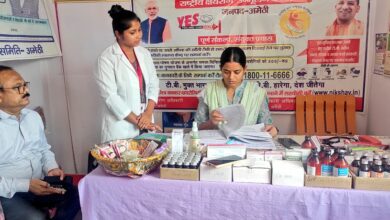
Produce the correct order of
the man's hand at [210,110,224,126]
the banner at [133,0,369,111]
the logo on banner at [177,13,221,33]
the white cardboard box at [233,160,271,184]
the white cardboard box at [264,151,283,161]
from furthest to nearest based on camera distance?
1. the logo on banner at [177,13,221,33]
2. the banner at [133,0,369,111]
3. the man's hand at [210,110,224,126]
4. the white cardboard box at [264,151,283,161]
5. the white cardboard box at [233,160,271,184]

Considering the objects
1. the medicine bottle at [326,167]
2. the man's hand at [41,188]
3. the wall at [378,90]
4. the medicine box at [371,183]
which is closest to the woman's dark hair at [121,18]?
the man's hand at [41,188]

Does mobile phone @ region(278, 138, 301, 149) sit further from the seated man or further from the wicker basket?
the seated man

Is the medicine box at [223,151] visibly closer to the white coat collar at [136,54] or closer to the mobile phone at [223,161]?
the mobile phone at [223,161]

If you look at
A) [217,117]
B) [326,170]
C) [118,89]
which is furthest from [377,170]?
[118,89]

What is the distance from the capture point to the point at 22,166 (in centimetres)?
169

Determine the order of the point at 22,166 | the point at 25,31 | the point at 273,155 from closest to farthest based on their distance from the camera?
1. the point at 273,155
2. the point at 22,166
3. the point at 25,31

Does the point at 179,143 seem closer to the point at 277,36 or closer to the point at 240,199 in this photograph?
the point at 240,199

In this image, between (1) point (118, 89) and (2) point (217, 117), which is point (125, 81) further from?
(2) point (217, 117)

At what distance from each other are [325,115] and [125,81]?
1530mm

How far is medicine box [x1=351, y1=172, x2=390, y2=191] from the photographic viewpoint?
1134 mm

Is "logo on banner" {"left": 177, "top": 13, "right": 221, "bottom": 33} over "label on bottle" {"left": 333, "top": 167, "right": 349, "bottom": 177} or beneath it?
over

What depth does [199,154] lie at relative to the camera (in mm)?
1410

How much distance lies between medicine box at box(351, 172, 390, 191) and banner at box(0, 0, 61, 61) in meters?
2.13

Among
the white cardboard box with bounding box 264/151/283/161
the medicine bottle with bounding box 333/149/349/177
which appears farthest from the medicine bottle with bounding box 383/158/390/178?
the white cardboard box with bounding box 264/151/283/161
